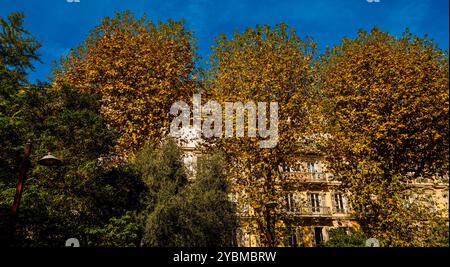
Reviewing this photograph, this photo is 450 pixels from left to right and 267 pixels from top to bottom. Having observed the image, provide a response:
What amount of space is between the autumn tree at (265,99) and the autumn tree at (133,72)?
302 centimetres

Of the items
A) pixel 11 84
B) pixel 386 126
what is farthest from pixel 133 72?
pixel 386 126

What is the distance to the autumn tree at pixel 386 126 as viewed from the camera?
20.4 m

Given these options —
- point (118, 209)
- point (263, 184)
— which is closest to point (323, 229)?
point (263, 184)

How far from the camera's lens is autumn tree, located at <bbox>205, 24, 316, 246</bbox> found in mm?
22936

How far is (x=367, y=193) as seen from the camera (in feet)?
70.0

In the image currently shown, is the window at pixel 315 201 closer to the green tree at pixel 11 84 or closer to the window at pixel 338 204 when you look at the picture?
the window at pixel 338 204

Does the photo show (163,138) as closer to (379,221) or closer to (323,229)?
(379,221)

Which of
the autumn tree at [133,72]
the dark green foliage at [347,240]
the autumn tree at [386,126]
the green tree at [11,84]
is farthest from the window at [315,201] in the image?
the green tree at [11,84]

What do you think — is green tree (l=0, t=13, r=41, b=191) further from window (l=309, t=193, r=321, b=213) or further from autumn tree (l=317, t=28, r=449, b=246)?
window (l=309, t=193, r=321, b=213)

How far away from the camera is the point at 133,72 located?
26.1 m

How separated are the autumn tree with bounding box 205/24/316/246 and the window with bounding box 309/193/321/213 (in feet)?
56.3

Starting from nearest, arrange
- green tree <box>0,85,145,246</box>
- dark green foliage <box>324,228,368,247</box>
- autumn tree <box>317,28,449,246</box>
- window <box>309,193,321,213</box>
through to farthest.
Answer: green tree <box>0,85,145,246</box>, autumn tree <box>317,28,449,246</box>, dark green foliage <box>324,228,368,247</box>, window <box>309,193,321,213</box>

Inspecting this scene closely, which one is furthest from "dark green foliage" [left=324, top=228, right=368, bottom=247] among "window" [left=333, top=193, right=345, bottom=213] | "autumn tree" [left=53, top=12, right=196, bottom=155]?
"autumn tree" [left=53, top=12, right=196, bottom=155]

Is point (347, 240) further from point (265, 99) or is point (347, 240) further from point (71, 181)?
point (71, 181)
